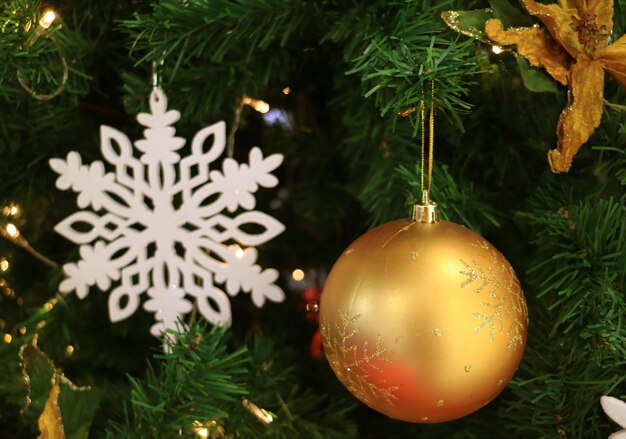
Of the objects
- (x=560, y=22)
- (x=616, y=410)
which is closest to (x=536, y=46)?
(x=560, y=22)

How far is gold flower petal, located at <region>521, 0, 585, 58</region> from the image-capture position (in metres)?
0.48

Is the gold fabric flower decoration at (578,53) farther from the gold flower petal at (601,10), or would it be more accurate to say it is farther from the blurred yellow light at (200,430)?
the blurred yellow light at (200,430)

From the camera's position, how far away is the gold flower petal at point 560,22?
1.58 feet

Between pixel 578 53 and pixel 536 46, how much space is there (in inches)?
1.3

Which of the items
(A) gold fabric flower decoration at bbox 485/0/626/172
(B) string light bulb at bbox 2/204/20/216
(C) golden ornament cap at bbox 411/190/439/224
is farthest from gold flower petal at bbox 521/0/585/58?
(B) string light bulb at bbox 2/204/20/216

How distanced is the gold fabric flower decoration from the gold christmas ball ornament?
0.12m

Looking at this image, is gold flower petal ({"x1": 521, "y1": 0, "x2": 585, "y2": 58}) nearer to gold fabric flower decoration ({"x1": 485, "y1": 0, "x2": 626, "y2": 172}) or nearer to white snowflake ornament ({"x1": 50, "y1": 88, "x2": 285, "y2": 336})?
gold fabric flower decoration ({"x1": 485, "y1": 0, "x2": 626, "y2": 172})

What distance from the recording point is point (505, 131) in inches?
25.4

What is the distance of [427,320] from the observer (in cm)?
46

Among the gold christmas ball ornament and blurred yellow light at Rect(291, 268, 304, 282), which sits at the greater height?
the gold christmas ball ornament

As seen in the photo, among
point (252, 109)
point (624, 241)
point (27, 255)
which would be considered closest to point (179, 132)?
point (252, 109)

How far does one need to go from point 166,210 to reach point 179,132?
0.12 metres

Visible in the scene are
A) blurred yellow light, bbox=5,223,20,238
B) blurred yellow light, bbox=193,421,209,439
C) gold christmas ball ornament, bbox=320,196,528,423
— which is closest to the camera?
gold christmas ball ornament, bbox=320,196,528,423

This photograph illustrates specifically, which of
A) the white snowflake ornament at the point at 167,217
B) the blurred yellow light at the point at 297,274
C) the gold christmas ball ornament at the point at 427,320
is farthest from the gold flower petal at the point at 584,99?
the blurred yellow light at the point at 297,274
